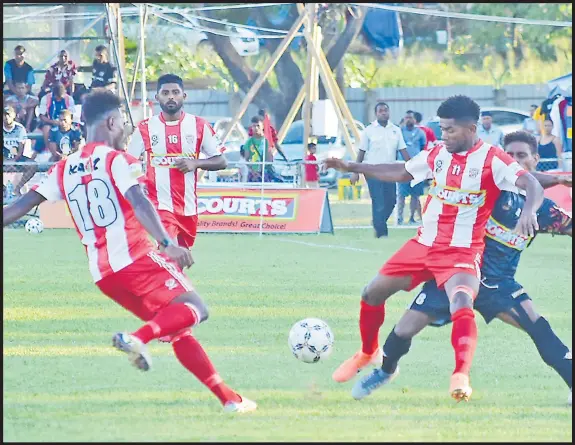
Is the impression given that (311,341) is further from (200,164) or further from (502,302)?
(200,164)

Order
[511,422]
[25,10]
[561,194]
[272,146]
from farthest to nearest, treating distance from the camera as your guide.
A: [25,10], [272,146], [561,194], [511,422]

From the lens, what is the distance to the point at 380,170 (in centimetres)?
824

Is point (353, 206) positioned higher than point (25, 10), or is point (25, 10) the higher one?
point (25, 10)

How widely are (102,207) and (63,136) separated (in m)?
15.2

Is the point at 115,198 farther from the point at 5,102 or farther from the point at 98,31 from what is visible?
the point at 98,31

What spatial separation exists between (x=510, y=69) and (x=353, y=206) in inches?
1026

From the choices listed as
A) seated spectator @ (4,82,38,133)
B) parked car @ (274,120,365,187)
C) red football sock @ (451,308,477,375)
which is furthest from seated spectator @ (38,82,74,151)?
red football sock @ (451,308,477,375)

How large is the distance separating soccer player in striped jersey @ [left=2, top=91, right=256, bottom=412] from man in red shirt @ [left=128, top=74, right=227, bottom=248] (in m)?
2.69

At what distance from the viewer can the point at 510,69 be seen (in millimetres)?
51219

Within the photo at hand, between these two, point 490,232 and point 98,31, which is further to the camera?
point 98,31

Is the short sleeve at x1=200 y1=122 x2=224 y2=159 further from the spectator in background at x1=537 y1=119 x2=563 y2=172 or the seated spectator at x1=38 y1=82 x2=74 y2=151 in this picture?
the spectator in background at x1=537 y1=119 x2=563 y2=172

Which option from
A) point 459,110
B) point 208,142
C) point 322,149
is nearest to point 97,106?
point 459,110

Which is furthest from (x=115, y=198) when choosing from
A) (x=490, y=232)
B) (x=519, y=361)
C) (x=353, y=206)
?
(x=353, y=206)

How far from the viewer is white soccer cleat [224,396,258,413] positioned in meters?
7.18
